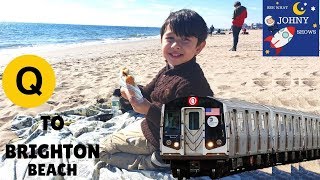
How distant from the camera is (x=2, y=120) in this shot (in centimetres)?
643

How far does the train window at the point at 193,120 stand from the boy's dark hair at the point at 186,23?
0.76m

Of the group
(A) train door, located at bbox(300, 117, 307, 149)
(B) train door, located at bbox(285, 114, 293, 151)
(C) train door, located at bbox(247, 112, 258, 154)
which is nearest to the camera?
(C) train door, located at bbox(247, 112, 258, 154)

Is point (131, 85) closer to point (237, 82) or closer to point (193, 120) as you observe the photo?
point (193, 120)

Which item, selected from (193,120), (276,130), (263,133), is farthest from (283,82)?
(193,120)

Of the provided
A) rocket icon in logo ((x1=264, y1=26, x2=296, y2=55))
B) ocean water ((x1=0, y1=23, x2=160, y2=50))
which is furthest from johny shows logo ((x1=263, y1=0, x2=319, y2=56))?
ocean water ((x1=0, y1=23, x2=160, y2=50))

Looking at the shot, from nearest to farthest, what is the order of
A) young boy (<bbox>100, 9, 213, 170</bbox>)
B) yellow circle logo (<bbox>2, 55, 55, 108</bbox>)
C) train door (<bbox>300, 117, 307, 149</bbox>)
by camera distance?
young boy (<bbox>100, 9, 213, 170</bbox>) → train door (<bbox>300, 117, 307, 149</bbox>) → yellow circle logo (<bbox>2, 55, 55, 108</bbox>)

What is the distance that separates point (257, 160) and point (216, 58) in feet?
24.9

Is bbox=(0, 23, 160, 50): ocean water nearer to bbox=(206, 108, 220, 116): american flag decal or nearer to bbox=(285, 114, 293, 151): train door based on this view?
bbox=(285, 114, 293, 151): train door

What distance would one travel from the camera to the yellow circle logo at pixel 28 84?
6.31 metres

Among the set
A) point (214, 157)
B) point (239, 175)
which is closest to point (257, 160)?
point (239, 175)

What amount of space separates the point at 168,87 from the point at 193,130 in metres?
0.47

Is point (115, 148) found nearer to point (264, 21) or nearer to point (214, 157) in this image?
point (214, 157)

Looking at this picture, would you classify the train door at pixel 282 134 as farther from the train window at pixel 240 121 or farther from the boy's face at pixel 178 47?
the boy's face at pixel 178 47

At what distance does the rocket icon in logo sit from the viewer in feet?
26.2
